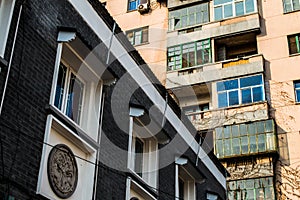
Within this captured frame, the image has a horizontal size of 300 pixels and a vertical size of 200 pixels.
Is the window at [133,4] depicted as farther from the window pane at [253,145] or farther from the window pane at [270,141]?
the window pane at [270,141]

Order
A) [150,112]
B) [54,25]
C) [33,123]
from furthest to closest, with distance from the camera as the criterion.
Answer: [150,112]
[54,25]
[33,123]

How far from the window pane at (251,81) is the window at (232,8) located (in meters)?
4.04

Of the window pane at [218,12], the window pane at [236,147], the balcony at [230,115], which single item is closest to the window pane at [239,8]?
the window pane at [218,12]

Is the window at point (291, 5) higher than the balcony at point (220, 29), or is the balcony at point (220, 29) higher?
the window at point (291, 5)

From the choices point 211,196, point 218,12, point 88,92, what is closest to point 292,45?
point 218,12

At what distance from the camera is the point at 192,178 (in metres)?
13.8

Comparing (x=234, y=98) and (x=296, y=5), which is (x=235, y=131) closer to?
(x=234, y=98)

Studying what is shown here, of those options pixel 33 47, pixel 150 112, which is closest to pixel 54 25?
pixel 33 47

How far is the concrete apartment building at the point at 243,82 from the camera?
82.2 feet

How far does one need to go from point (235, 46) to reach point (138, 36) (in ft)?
19.9

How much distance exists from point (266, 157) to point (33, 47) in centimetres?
1910

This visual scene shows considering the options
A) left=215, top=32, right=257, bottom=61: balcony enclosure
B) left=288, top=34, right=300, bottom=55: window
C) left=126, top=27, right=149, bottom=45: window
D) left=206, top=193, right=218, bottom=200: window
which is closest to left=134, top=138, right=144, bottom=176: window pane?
left=206, top=193, right=218, bottom=200: window

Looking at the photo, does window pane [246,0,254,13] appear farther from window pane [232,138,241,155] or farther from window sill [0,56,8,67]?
window sill [0,56,8,67]

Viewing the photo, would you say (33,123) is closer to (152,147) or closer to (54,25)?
(54,25)
